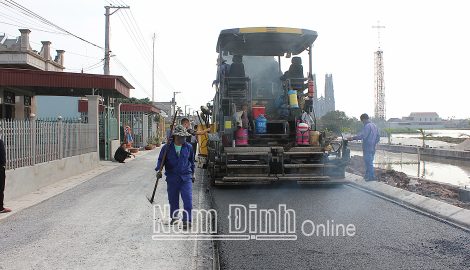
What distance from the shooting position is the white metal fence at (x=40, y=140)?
9484 mm

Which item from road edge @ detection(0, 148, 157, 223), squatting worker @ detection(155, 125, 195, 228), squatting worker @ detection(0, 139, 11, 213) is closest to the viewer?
squatting worker @ detection(155, 125, 195, 228)

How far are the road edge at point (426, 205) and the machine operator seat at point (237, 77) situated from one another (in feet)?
11.4

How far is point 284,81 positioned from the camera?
11555 millimetres

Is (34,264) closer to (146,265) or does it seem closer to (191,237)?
(146,265)

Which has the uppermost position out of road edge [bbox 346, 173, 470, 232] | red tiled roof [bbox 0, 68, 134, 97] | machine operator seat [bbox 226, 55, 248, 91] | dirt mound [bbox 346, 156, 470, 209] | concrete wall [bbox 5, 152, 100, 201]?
red tiled roof [bbox 0, 68, 134, 97]

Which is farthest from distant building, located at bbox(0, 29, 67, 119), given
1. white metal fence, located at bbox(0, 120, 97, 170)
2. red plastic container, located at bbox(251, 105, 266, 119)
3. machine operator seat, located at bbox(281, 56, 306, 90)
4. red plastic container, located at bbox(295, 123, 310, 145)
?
red plastic container, located at bbox(295, 123, 310, 145)

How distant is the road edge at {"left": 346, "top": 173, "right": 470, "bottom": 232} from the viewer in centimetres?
694

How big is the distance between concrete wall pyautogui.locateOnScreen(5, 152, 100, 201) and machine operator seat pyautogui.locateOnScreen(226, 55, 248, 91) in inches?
196

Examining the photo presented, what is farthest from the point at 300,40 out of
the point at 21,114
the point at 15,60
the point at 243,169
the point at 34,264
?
the point at 15,60

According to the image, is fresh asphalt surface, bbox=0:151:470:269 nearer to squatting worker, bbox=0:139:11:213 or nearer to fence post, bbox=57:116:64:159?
squatting worker, bbox=0:139:11:213

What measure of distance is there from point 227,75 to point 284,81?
1.53 metres

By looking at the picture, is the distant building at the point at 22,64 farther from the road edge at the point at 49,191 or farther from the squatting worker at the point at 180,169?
the squatting worker at the point at 180,169

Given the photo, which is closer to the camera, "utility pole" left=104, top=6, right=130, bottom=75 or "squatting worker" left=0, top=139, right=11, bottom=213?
"squatting worker" left=0, top=139, right=11, bottom=213

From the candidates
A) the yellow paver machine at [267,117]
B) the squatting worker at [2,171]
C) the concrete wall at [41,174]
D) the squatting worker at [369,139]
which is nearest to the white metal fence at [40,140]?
the concrete wall at [41,174]
